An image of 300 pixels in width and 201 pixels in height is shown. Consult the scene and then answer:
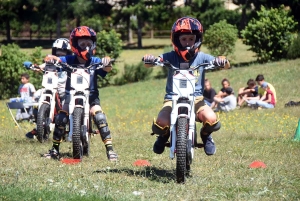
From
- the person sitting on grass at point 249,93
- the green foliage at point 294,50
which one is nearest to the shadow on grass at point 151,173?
the person sitting on grass at point 249,93

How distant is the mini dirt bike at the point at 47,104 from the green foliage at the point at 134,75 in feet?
64.1

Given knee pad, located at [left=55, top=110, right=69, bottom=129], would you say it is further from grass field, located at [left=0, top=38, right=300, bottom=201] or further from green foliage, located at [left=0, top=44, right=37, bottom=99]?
green foliage, located at [left=0, top=44, right=37, bottom=99]

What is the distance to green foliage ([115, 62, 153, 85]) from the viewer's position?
31391mm

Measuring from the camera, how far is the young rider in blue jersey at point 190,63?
300 inches

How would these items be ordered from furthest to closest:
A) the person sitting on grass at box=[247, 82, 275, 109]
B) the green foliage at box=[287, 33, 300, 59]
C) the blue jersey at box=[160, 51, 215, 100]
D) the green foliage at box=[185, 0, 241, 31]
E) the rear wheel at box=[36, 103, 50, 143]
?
the green foliage at box=[185, 0, 241, 31] < the green foliage at box=[287, 33, 300, 59] < the person sitting on grass at box=[247, 82, 275, 109] < the rear wheel at box=[36, 103, 50, 143] < the blue jersey at box=[160, 51, 215, 100]

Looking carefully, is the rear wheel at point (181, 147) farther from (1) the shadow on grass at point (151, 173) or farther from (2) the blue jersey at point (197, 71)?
(2) the blue jersey at point (197, 71)

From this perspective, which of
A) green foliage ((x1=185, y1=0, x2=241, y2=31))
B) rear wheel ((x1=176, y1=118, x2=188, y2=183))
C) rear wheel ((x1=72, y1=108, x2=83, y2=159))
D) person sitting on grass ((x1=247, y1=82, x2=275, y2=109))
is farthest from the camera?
green foliage ((x1=185, y1=0, x2=241, y2=31))

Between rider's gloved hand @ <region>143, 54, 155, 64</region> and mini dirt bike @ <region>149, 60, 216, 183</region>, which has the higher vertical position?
rider's gloved hand @ <region>143, 54, 155, 64</region>

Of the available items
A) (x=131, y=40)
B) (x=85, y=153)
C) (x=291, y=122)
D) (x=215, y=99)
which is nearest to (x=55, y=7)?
(x=131, y=40)

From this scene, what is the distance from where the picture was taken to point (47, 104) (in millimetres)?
11391

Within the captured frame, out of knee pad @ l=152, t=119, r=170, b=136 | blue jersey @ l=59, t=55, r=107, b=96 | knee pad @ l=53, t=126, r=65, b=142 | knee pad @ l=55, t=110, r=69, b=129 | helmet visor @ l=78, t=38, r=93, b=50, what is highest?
helmet visor @ l=78, t=38, r=93, b=50

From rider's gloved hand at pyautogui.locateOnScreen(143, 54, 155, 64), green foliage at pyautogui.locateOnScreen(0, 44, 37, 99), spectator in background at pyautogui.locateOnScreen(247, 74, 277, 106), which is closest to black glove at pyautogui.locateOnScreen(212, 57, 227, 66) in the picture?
rider's gloved hand at pyautogui.locateOnScreen(143, 54, 155, 64)

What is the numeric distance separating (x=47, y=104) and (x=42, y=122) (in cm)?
39

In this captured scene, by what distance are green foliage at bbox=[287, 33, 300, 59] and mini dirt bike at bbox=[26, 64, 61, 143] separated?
1830 cm
